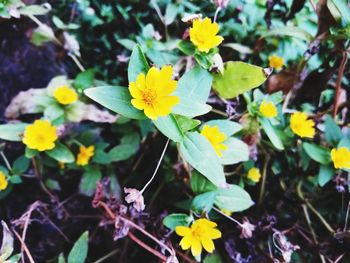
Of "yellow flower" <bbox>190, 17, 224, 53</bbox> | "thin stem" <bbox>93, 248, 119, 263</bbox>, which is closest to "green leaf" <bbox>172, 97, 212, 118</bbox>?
"yellow flower" <bbox>190, 17, 224, 53</bbox>

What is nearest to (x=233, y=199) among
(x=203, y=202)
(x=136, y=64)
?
(x=203, y=202)

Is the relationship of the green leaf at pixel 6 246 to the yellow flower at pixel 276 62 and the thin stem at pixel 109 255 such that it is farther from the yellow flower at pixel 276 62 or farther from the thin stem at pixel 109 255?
the yellow flower at pixel 276 62

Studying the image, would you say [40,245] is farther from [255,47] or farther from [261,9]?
[261,9]

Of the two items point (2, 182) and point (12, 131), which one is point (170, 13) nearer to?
point (12, 131)

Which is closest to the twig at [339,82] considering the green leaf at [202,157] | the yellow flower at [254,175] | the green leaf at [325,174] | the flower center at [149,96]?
the green leaf at [325,174]

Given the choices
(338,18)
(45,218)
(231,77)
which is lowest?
(45,218)

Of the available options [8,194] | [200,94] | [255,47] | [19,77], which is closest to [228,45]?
[255,47]
